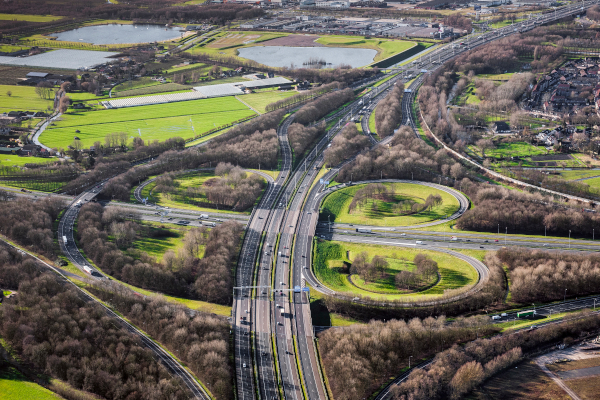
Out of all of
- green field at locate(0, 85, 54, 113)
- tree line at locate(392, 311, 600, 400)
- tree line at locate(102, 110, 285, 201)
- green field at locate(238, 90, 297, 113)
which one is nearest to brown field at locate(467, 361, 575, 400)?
tree line at locate(392, 311, 600, 400)

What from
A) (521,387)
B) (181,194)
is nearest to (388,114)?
(181,194)

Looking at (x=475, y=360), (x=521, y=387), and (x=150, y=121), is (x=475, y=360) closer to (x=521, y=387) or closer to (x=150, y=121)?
(x=521, y=387)

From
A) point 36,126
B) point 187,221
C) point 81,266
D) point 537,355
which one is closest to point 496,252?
point 537,355

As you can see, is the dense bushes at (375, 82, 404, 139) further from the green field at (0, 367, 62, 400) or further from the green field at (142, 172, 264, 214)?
the green field at (0, 367, 62, 400)

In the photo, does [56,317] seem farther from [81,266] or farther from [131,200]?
[131,200]

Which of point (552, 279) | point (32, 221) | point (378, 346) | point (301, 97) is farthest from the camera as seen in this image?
point (301, 97)

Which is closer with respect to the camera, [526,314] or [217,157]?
[526,314]
